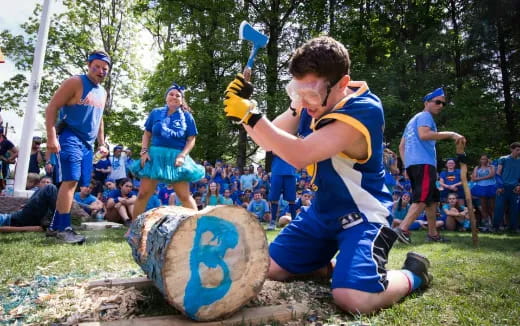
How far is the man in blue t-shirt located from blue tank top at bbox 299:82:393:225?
699cm

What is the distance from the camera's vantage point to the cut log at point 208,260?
6.39 feet

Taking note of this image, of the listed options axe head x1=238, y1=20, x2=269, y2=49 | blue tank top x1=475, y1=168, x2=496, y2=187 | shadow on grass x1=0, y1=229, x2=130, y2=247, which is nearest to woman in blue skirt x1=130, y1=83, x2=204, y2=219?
shadow on grass x1=0, y1=229, x2=130, y2=247

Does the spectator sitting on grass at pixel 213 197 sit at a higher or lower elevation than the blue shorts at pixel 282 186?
lower

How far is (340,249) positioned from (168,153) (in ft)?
9.05

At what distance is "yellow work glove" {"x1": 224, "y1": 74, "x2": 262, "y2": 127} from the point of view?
84.8 inches

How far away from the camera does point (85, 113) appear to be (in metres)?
4.28

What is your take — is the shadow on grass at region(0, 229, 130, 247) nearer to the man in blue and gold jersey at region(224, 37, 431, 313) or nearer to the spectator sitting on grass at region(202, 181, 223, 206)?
the man in blue and gold jersey at region(224, 37, 431, 313)

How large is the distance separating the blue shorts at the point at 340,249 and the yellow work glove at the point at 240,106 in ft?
3.03

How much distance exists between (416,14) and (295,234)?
17.7 metres

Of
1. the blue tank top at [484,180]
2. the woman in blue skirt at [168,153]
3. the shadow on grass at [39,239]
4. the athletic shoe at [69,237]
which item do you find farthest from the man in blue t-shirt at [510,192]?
Result: the athletic shoe at [69,237]

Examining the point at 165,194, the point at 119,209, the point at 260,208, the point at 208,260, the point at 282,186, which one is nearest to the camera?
the point at 208,260

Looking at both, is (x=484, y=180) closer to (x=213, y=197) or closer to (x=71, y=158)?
(x=213, y=197)

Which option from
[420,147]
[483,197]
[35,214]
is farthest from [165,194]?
[483,197]

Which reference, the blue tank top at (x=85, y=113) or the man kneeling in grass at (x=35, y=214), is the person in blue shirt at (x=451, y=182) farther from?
the man kneeling in grass at (x=35, y=214)
